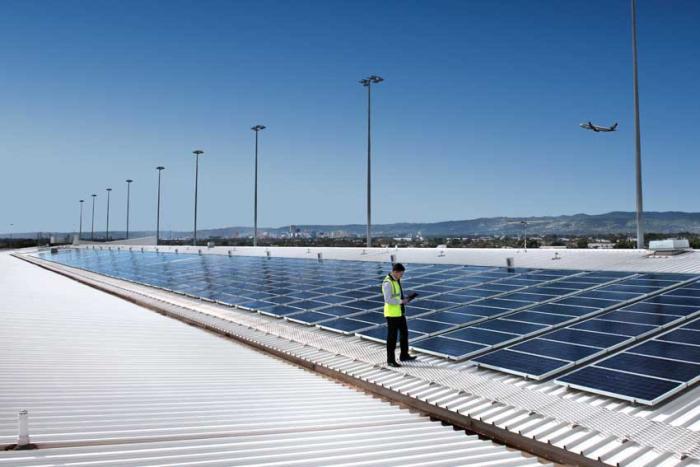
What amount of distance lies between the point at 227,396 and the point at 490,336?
5.92 m

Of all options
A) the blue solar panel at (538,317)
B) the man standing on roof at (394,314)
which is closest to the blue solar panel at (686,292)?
the blue solar panel at (538,317)

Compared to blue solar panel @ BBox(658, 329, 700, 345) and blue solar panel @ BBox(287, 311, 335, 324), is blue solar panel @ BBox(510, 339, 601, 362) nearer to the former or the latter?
blue solar panel @ BBox(658, 329, 700, 345)

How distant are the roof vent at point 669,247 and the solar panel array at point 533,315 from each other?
290 cm

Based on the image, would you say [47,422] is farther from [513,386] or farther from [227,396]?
[513,386]

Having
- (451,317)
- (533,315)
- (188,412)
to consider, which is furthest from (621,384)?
(188,412)

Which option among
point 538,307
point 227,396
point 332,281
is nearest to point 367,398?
point 227,396

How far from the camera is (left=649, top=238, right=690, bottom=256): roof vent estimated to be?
1956cm

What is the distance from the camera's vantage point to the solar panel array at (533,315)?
907 centimetres

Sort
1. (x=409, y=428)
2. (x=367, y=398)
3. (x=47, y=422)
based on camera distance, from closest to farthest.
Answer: (x=47, y=422) → (x=409, y=428) → (x=367, y=398)

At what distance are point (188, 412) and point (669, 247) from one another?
1853cm

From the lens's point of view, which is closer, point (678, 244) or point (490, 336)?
point (490, 336)

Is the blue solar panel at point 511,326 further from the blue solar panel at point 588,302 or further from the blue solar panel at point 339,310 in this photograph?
the blue solar panel at point 339,310

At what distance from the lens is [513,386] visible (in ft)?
29.0

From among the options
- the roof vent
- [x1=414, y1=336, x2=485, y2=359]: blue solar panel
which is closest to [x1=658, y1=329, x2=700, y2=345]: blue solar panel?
[x1=414, y1=336, x2=485, y2=359]: blue solar panel
